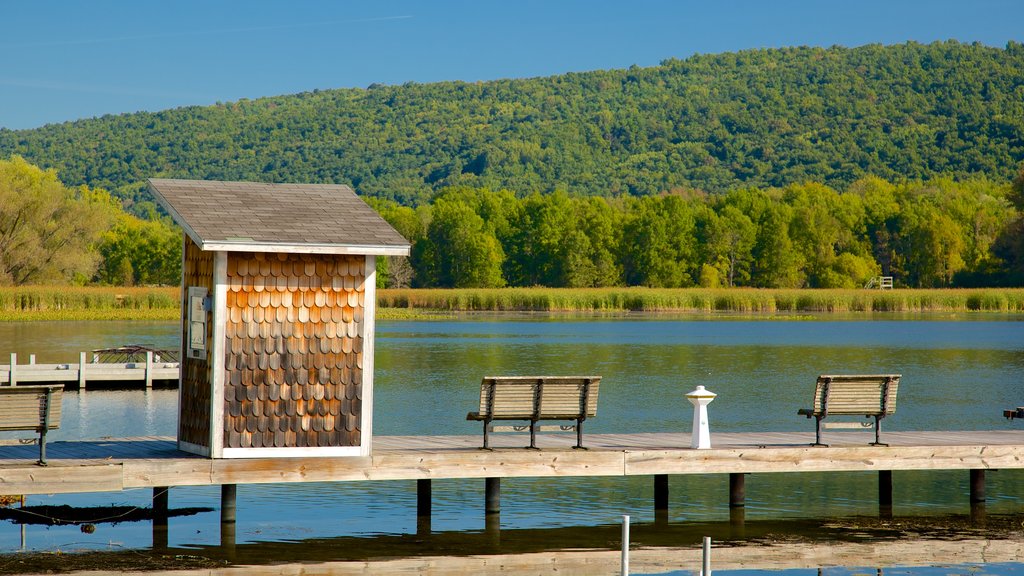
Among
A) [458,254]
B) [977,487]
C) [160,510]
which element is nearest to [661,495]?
[977,487]

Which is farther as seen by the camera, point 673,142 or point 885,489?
point 673,142

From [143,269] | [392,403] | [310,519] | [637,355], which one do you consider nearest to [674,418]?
[392,403]

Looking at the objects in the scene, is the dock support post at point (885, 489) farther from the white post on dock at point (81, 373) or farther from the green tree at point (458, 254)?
the green tree at point (458, 254)

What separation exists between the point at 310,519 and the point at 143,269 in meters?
88.9

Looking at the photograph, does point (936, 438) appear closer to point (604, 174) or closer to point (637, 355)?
point (637, 355)

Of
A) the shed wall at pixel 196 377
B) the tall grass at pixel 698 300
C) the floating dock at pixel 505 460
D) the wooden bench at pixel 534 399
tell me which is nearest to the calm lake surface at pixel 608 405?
the floating dock at pixel 505 460

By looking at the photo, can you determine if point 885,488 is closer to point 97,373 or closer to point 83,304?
point 97,373

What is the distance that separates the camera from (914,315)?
76688 millimetres

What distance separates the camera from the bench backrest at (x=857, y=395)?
51.4 feet

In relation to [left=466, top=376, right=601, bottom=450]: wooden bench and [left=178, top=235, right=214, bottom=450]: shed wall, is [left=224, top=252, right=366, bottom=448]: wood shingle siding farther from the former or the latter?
[left=466, top=376, right=601, bottom=450]: wooden bench

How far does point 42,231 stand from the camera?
2707 inches

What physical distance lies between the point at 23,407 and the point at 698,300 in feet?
222

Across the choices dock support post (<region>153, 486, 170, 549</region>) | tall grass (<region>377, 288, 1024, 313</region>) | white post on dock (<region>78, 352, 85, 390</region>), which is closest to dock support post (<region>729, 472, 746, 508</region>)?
dock support post (<region>153, 486, 170, 549</region>)

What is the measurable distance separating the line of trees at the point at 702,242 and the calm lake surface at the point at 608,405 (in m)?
37.3
